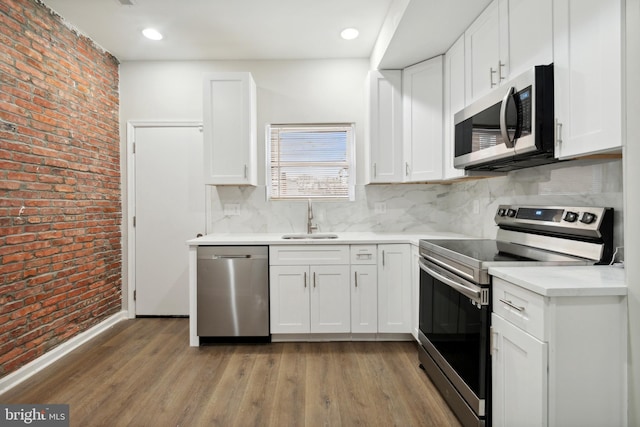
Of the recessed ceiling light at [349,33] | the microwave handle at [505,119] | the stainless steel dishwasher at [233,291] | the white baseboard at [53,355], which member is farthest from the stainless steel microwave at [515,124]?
the white baseboard at [53,355]

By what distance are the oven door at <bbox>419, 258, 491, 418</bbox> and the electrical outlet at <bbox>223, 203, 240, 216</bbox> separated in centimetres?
195

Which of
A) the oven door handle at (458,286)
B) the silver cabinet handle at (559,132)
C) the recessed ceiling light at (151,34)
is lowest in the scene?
the oven door handle at (458,286)

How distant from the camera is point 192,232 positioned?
136 inches

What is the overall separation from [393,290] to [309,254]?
77 centimetres

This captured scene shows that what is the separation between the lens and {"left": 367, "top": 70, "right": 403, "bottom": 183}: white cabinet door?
2992 mm

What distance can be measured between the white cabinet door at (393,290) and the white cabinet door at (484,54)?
1.31 metres

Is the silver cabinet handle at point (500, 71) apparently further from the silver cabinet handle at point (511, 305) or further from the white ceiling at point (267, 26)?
the silver cabinet handle at point (511, 305)

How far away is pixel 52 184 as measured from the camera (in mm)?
2527

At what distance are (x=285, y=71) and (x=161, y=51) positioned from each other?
1.22m

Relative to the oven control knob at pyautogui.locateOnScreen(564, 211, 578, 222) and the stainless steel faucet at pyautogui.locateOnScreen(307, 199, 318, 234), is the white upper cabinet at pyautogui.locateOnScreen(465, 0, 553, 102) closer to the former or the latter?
the oven control knob at pyautogui.locateOnScreen(564, 211, 578, 222)

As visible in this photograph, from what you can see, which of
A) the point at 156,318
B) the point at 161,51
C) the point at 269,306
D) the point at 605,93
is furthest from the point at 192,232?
the point at 605,93

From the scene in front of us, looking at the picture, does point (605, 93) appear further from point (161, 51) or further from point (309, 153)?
point (161, 51)

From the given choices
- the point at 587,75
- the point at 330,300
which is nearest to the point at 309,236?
the point at 330,300

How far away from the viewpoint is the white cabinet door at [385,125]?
9.82 feet
